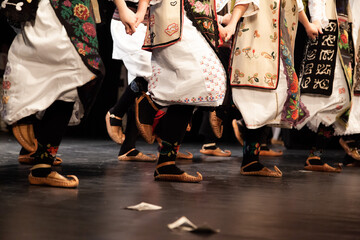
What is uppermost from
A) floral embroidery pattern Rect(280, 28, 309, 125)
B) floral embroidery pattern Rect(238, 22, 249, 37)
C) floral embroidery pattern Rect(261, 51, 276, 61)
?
floral embroidery pattern Rect(238, 22, 249, 37)

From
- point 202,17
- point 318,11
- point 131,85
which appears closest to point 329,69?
point 318,11

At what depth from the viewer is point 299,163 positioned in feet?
12.4

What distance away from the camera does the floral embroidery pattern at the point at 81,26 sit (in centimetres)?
207

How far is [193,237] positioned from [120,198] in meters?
0.61

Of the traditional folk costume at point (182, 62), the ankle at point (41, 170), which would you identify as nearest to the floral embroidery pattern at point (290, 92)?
the traditional folk costume at point (182, 62)

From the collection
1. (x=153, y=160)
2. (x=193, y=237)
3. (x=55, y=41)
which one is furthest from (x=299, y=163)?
(x=193, y=237)

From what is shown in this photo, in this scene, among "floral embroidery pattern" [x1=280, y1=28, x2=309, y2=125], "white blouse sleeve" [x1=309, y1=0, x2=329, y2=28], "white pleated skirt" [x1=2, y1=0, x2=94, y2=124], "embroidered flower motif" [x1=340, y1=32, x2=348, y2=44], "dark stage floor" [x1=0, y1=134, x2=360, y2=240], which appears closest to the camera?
"dark stage floor" [x1=0, y1=134, x2=360, y2=240]

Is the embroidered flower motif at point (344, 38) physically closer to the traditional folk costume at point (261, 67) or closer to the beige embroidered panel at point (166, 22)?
the traditional folk costume at point (261, 67)

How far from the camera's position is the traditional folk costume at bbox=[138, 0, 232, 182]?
2320mm

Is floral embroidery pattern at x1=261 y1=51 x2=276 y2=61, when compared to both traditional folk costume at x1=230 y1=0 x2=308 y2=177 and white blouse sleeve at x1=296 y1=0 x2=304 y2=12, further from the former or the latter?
white blouse sleeve at x1=296 y1=0 x2=304 y2=12

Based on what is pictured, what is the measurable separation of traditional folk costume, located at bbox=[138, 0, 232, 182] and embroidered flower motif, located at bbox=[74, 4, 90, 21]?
0.35 metres

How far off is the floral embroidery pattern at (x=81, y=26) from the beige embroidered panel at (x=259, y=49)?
0.84 meters

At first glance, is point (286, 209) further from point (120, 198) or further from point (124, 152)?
point (124, 152)

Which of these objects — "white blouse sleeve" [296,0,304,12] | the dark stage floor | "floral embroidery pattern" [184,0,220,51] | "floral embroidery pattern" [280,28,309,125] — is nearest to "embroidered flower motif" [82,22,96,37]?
"floral embroidery pattern" [184,0,220,51]
